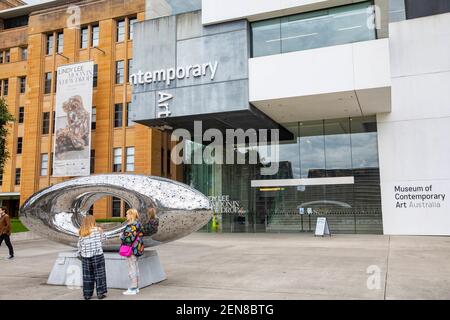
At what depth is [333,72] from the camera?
1761 cm

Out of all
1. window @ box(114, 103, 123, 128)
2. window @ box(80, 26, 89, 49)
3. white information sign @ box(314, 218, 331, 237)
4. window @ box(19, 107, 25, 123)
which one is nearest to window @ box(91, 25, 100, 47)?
window @ box(80, 26, 89, 49)

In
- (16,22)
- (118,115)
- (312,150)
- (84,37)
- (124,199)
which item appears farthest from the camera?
(16,22)

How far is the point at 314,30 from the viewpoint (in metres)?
18.6

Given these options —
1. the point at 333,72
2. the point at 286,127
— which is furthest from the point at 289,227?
the point at 333,72

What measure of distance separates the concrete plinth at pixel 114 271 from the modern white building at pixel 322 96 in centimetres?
1167

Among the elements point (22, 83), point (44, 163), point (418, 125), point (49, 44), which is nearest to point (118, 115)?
point (44, 163)

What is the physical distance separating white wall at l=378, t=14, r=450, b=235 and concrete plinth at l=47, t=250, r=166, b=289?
15809 mm

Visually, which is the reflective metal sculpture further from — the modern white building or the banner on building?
the banner on building

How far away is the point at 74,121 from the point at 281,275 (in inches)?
985

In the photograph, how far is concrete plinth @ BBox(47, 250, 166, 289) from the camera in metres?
7.62

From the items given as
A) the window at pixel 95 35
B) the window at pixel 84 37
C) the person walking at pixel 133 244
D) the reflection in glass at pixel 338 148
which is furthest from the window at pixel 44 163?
the person walking at pixel 133 244

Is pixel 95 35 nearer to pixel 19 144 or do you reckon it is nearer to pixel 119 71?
pixel 119 71

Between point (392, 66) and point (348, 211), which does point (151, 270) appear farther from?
point (392, 66)

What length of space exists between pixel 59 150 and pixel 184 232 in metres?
24.9
